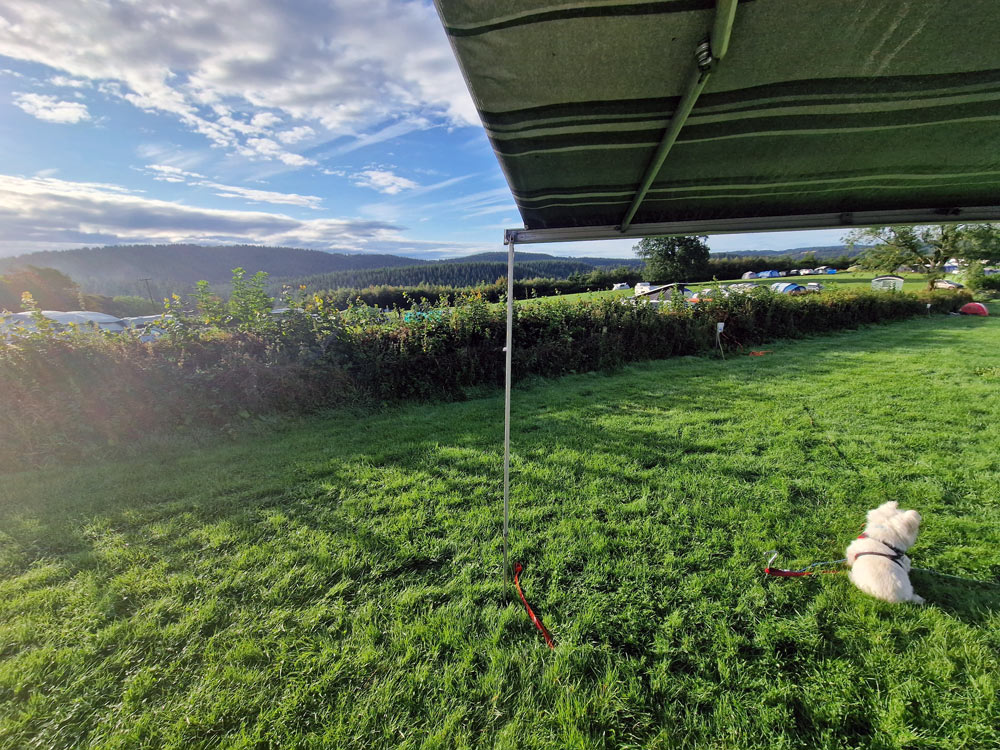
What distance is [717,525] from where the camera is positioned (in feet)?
8.46

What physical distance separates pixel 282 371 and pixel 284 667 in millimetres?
4319

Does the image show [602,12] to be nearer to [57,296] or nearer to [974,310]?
[974,310]

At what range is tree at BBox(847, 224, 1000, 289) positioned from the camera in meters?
19.2

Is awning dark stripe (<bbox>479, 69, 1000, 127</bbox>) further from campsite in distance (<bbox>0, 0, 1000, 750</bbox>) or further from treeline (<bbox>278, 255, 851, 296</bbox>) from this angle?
treeline (<bbox>278, 255, 851, 296</bbox>)

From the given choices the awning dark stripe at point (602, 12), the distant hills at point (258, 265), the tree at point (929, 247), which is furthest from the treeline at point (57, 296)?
the tree at point (929, 247)

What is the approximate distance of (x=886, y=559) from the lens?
193 centimetres

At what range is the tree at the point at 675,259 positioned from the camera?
40156mm

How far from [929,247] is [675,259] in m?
20.7

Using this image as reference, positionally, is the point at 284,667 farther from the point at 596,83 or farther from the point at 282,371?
the point at 282,371

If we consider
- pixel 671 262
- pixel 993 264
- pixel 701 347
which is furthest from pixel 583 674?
pixel 671 262

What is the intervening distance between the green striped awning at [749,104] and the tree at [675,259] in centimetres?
4179

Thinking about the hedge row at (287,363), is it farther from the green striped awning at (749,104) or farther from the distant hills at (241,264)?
the distant hills at (241,264)

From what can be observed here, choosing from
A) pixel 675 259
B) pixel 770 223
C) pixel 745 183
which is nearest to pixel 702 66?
pixel 745 183

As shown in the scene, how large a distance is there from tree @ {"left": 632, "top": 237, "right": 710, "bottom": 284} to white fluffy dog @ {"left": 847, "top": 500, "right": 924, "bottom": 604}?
42011mm
